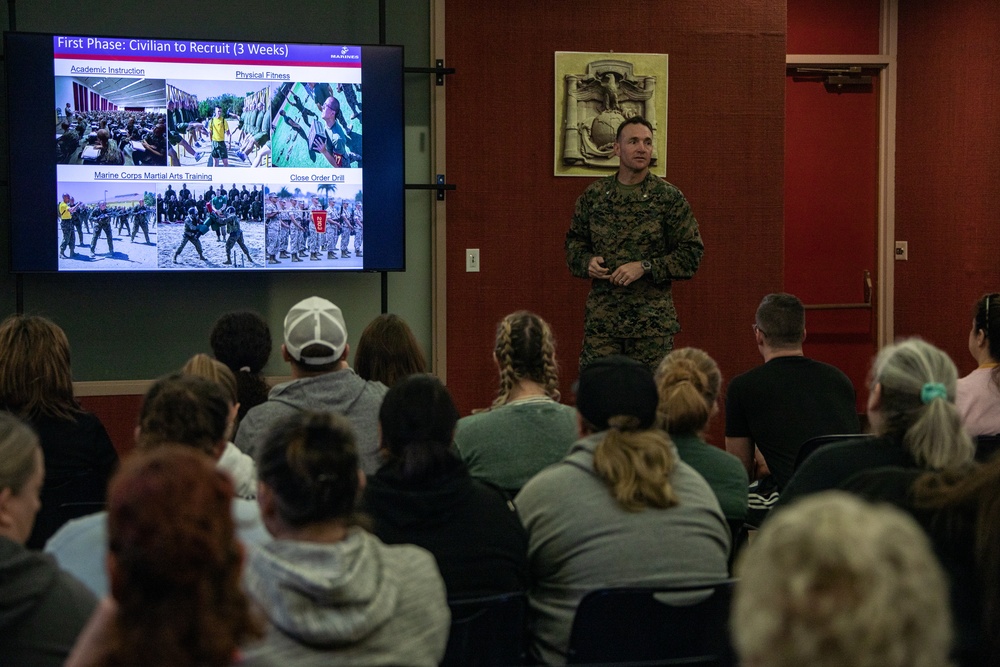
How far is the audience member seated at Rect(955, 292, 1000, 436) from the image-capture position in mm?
3309

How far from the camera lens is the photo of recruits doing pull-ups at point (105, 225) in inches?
193

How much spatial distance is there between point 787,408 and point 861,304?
145 inches

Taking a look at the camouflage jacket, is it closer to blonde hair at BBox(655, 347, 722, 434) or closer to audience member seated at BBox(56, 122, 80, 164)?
blonde hair at BBox(655, 347, 722, 434)

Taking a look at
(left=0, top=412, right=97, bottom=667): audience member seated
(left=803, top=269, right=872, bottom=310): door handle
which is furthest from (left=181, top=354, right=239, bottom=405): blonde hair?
(left=803, top=269, right=872, bottom=310): door handle

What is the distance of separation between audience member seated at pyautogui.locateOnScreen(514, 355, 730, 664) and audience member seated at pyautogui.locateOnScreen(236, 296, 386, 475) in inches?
34.4

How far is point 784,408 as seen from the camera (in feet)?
11.3

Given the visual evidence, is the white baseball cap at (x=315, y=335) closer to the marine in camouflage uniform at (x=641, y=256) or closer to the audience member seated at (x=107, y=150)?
the marine in camouflage uniform at (x=641, y=256)

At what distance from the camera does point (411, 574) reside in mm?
1627

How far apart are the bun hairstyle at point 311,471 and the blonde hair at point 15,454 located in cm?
47

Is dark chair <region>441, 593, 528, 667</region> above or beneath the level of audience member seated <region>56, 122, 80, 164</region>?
beneath

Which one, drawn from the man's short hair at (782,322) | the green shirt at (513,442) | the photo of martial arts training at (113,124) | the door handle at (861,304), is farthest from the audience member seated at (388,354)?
the door handle at (861,304)

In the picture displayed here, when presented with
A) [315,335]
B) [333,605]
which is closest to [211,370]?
[315,335]

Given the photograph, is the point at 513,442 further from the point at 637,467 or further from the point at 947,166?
the point at 947,166

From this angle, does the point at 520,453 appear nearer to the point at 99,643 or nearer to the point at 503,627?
the point at 503,627
